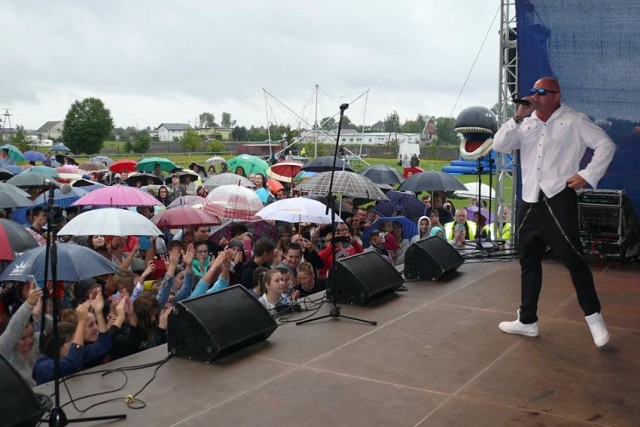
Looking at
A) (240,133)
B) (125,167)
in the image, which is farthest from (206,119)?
(125,167)

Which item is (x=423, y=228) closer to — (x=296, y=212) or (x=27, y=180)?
(x=296, y=212)

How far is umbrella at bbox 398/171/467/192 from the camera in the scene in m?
11.8

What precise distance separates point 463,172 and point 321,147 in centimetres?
1470

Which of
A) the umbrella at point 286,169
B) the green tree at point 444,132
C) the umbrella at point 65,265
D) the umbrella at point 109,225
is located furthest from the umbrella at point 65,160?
the green tree at point 444,132

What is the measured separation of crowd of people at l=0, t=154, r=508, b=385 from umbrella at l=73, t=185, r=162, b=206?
0.54 m

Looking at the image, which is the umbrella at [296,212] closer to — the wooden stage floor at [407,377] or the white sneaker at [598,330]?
the wooden stage floor at [407,377]

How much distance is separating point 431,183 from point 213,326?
794 cm

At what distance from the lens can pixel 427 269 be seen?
7125mm

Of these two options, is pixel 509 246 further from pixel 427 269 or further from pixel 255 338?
pixel 255 338

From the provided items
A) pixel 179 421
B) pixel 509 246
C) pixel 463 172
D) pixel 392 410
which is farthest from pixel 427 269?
pixel 463 172

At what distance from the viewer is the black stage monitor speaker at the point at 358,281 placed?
5996 mm

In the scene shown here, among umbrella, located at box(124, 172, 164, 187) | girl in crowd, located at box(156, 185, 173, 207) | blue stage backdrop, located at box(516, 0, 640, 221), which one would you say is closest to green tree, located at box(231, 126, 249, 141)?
umbrella, located at box(124, 172, 164, 187)

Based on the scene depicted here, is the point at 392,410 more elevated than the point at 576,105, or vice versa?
the point at 576,105

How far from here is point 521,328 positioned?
16.7ft
